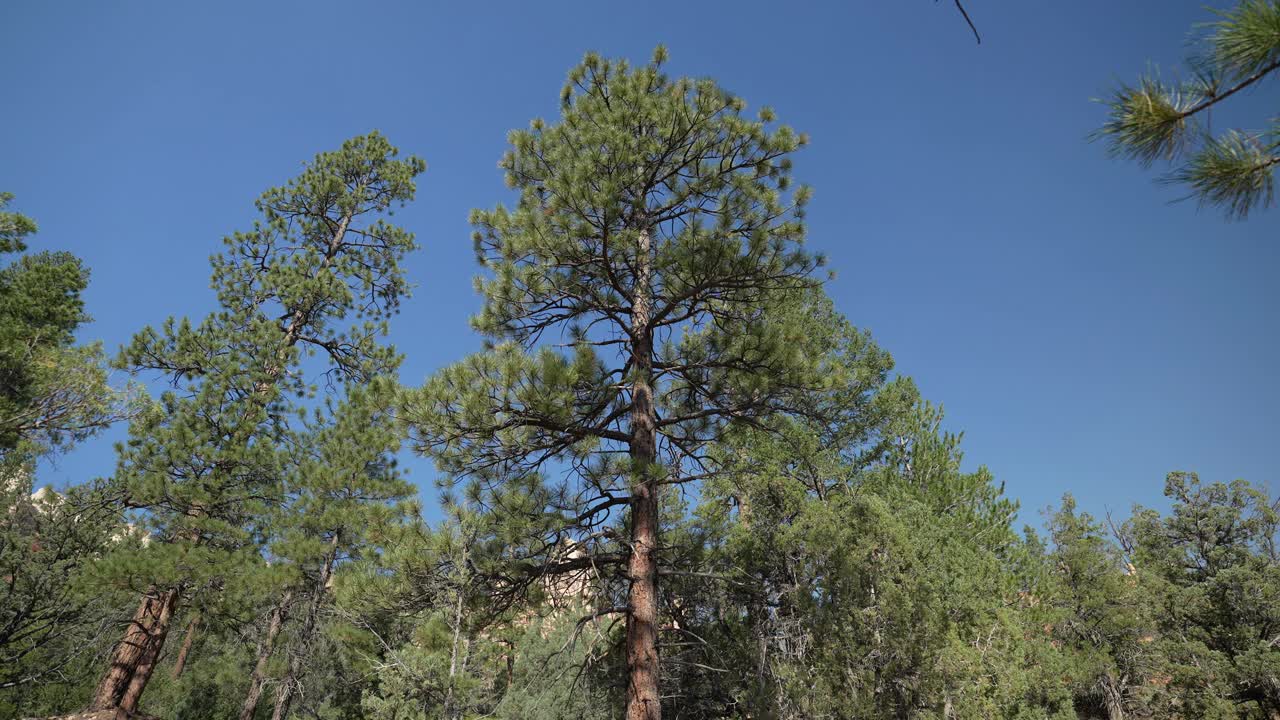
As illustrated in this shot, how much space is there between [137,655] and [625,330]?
355 inches

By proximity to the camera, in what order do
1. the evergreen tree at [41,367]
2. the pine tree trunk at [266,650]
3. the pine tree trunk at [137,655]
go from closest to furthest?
the pine tree trunk at [137,655] < the pine tree trunk at [266,650] < the evergreen tree at [41,367]

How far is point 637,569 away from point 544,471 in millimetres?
1439

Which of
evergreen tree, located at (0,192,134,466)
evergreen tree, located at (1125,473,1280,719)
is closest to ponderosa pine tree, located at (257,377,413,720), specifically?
evergreen tree, located at (0,192,134,466)

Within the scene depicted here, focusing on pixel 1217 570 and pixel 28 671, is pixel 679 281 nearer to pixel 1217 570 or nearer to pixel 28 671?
pixel 28 671

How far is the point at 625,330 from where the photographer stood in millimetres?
6297

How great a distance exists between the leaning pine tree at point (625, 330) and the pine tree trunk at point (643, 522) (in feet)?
0.05

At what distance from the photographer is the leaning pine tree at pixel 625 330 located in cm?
514

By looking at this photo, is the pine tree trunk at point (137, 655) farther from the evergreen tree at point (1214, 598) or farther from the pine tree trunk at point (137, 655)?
the evergreen tree at point (1214, 598)

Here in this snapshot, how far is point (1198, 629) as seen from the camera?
19766 mm

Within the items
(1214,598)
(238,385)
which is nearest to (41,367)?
(238,385)

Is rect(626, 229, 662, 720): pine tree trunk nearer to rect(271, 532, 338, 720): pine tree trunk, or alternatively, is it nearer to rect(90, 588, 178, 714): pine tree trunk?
rect(90, 588, 178, 714): pine tree trunk

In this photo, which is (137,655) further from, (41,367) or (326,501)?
(41,367)

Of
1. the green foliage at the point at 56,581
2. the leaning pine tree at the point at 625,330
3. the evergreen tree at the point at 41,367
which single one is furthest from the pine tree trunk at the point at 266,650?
the leaning pine tree at the point at 625,330

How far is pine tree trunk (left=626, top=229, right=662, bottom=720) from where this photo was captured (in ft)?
15.6
